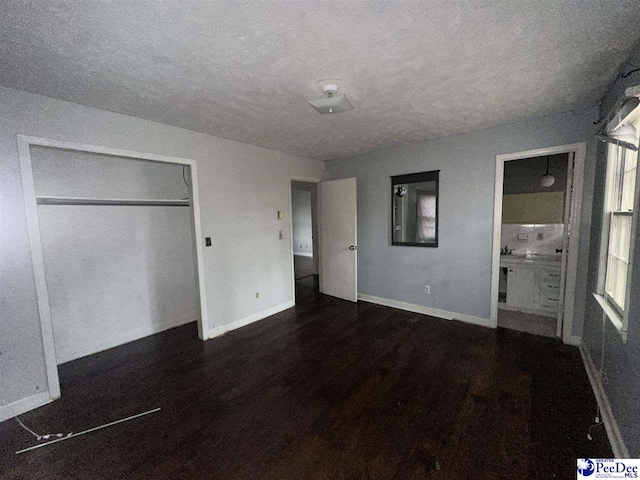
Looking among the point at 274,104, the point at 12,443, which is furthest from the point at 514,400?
the point at 12,443

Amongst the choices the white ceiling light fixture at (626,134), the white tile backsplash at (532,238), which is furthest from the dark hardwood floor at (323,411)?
the white ceiling light fixture at (626,134)

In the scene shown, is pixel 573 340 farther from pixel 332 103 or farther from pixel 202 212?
pixel 202 212

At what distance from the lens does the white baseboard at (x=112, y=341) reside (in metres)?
2.66

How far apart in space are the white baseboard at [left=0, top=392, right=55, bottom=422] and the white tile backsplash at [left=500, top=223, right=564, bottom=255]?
18.7 ft

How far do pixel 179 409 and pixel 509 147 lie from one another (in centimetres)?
412

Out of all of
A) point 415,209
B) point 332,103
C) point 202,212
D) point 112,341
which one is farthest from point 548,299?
point 112,341

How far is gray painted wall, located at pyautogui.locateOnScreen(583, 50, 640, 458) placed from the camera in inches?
54.2

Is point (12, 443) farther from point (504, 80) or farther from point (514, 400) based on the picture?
point (504, 80)

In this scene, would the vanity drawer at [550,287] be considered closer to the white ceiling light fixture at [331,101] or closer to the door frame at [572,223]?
the door frame at [572,223]

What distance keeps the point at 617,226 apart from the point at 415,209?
2.08 metres

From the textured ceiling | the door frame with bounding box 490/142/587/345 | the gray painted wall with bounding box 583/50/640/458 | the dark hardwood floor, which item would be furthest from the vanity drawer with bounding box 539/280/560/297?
the textured ceiling

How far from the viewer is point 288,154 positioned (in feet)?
13.1

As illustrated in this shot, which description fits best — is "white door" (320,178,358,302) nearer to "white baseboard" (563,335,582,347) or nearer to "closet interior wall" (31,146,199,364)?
"closet interior wall" (31,146,199,364)

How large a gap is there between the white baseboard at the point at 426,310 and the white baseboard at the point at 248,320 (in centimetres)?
132
